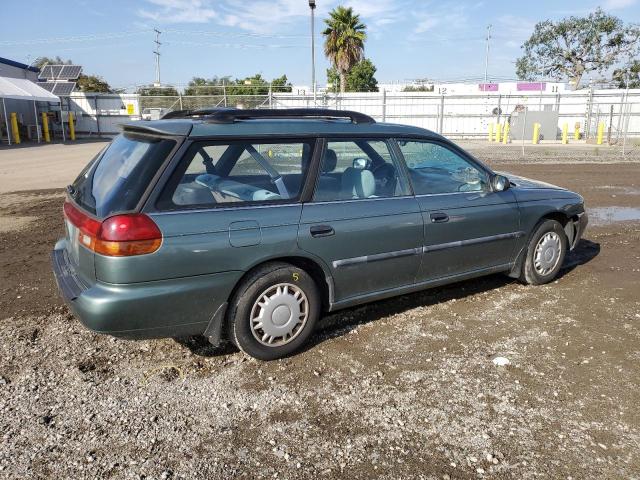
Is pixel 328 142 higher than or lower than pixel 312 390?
higher

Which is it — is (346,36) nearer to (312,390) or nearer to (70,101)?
(70,101)

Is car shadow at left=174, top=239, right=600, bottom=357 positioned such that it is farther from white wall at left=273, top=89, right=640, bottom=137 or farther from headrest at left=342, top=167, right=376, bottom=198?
white wall at left=273, top=89, right=640, bottom=137

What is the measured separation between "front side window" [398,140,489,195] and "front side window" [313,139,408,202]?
0.16m

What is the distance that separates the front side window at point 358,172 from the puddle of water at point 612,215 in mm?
5214

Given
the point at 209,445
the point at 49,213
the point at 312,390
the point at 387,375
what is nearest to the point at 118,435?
the point at 209,445

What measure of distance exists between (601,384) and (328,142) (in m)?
2.46

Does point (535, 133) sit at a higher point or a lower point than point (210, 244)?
higher

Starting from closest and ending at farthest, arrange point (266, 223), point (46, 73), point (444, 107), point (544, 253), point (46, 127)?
point (266, 223)
point (544, 253)
point (46, 127)
point (444, 107)
point (46, 73)

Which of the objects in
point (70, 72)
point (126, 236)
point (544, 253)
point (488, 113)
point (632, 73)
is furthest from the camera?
point (632, 73)

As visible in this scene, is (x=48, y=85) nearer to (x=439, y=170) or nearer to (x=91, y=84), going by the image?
(x=91, y=84)

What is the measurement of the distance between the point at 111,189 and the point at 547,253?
401cm

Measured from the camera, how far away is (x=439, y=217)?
423cm

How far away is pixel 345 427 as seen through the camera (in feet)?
9.65

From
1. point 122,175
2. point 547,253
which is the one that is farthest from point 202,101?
point 122,175
